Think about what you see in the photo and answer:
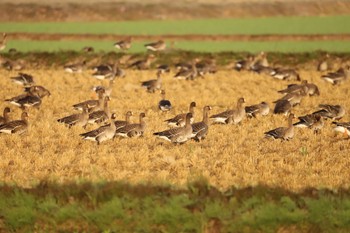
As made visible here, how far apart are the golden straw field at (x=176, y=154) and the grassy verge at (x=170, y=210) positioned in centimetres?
179

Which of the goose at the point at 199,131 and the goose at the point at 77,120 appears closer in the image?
the goose at the point at 199,131

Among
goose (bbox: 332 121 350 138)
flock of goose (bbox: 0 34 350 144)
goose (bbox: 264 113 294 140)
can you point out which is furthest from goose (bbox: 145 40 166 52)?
goose (bbox: 264 113 294 140)

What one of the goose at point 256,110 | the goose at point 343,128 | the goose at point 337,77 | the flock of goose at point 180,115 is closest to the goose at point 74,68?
the flock of goose at point 180,115

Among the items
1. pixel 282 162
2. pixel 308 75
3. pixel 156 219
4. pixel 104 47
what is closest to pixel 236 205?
pixel 156 219

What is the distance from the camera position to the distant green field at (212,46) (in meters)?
51.8

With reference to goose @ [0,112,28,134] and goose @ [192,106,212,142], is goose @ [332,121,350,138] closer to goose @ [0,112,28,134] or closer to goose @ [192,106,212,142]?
goose @ [192,106,212,142]

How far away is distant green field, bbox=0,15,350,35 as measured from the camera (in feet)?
195

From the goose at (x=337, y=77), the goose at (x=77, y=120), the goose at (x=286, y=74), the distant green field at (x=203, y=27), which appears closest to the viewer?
the goose at (x=77, y=120)

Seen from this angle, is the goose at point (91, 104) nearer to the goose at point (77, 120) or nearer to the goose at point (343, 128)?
the goose at point (77, 120)

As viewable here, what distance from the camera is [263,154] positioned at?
22422 mm

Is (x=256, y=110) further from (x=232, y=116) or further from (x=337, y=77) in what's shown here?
(x=337, y=77)

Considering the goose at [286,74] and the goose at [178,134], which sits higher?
the goose at [178,134]

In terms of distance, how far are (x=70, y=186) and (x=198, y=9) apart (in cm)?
5752

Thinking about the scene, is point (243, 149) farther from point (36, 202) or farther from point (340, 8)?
point (340, 8)
